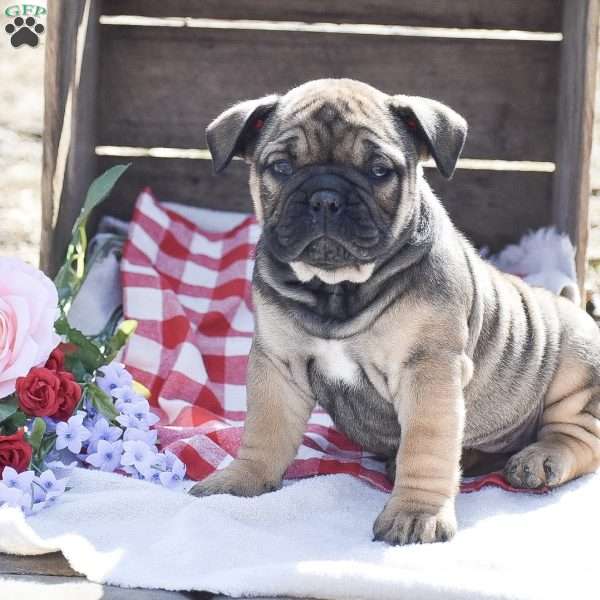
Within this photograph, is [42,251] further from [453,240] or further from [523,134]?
[523,134]

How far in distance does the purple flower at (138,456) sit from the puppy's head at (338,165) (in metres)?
0.60

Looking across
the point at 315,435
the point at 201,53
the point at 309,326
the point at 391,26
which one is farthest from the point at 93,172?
the point at 309,326

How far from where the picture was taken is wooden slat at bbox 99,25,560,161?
170 inches

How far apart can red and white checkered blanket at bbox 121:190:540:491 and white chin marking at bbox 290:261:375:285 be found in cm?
57

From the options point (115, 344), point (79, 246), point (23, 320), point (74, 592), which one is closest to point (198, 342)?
point (79, 246)

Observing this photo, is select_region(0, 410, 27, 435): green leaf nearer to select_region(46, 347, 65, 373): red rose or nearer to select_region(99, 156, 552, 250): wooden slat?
select_region(46, 347, 65, 373): red rose

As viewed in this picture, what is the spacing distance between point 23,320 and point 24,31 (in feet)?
4.32

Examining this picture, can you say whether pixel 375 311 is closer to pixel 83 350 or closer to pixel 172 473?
pixel 172 473

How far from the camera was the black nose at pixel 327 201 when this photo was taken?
240cm

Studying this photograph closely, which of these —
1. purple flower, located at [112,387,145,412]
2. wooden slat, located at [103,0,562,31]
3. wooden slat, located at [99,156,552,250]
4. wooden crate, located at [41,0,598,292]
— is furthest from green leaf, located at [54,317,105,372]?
wooden slat, located at [103,0,562,31]

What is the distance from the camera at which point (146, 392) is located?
3270 mm

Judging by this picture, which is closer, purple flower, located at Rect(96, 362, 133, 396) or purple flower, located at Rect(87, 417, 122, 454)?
purple flower, located at Rect(87, 417, 122, 454)

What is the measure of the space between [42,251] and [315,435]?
1083mm

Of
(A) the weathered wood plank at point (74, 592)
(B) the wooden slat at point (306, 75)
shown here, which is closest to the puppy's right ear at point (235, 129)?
(A) the weathered wood plank at point (74, 592)
